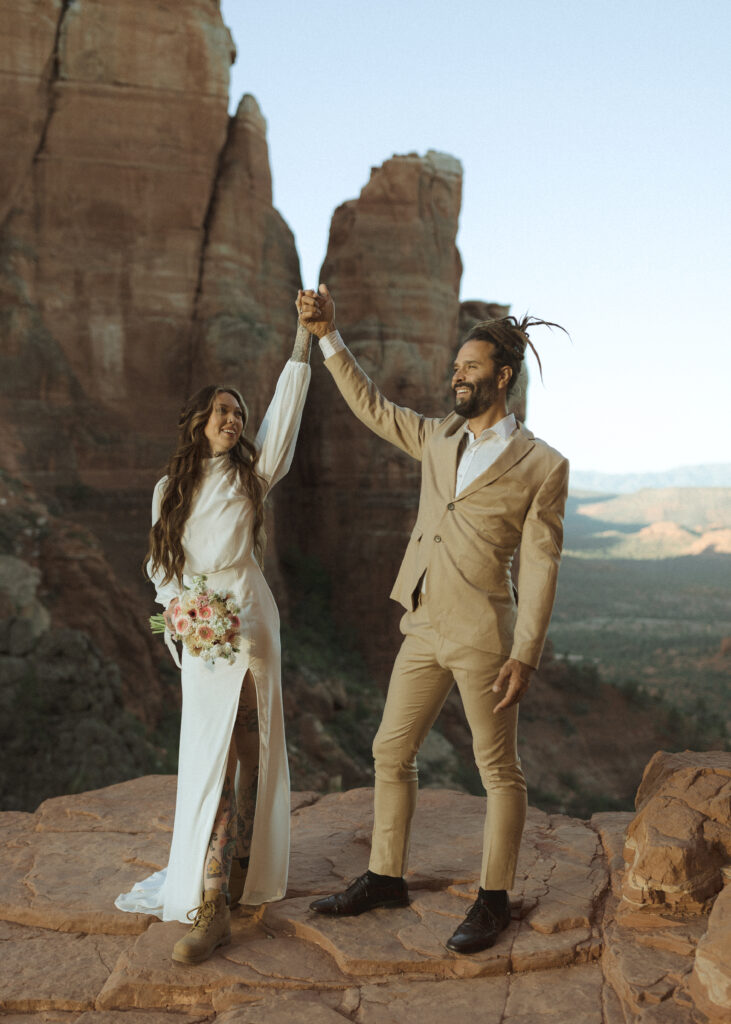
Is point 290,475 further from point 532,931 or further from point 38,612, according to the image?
point 532,931

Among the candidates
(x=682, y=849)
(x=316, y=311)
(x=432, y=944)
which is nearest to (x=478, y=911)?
(x=432, y=944)

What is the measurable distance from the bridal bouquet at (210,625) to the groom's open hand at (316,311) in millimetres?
1102

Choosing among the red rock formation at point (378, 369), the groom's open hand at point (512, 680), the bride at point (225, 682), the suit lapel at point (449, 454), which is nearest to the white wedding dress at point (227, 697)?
the bride at point (225, 682)

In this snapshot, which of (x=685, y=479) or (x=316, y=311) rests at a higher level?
(x=316, y=311)

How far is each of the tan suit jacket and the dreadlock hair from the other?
9.9 inches

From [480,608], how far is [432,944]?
1.20 metres

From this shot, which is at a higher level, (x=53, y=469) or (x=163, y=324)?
(x=163, y=324)

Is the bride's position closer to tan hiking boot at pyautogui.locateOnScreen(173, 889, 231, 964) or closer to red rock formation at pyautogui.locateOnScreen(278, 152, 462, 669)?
tan hiking boot at pyautogui.locateOnScreen(173, 889, 231, 964)

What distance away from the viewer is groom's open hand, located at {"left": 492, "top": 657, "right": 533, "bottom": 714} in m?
3.30

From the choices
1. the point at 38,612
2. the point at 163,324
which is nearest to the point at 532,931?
the point at 38,612

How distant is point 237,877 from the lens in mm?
3703

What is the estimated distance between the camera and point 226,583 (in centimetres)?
355

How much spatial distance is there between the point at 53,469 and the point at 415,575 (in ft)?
41.8

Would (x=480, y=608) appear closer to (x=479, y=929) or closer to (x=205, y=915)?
(x=479, y=929)
